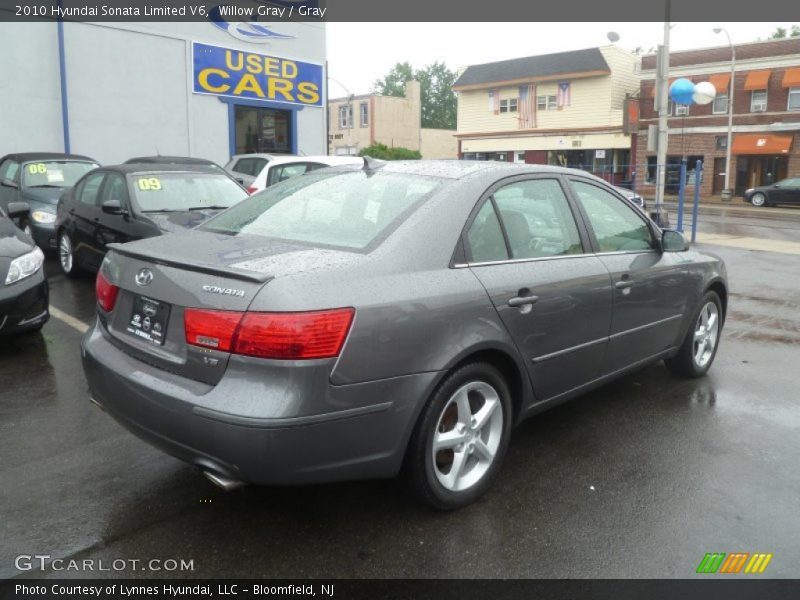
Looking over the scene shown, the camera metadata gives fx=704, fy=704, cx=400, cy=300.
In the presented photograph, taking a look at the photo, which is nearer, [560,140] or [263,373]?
[263,373]

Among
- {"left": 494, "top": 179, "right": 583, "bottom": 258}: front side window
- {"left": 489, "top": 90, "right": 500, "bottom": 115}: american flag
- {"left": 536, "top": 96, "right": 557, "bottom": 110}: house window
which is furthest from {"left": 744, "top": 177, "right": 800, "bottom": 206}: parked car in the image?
{"left": 494, "top": 179, "right": 583, "bottom": 258}: front side window

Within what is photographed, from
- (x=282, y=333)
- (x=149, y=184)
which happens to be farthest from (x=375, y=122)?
(x=282, y=333)

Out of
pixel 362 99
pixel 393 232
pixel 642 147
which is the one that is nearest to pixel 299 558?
pixel 393 232

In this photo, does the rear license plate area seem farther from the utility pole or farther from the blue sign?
the blue sign

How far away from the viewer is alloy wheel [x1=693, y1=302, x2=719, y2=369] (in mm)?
5281

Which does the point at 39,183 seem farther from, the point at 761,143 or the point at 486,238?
the point at 761,143

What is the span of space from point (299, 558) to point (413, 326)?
1.05m

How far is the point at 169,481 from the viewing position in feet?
11.5

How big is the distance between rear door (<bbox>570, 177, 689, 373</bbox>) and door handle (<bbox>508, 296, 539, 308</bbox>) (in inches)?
32.4

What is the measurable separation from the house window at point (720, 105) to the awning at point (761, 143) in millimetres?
1736

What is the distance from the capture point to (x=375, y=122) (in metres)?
56.6

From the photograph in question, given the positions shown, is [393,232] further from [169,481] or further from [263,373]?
[169,481]

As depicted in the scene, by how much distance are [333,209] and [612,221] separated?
1889 mm

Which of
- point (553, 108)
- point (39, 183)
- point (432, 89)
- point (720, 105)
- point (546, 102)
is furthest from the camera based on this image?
point (432, 89)
